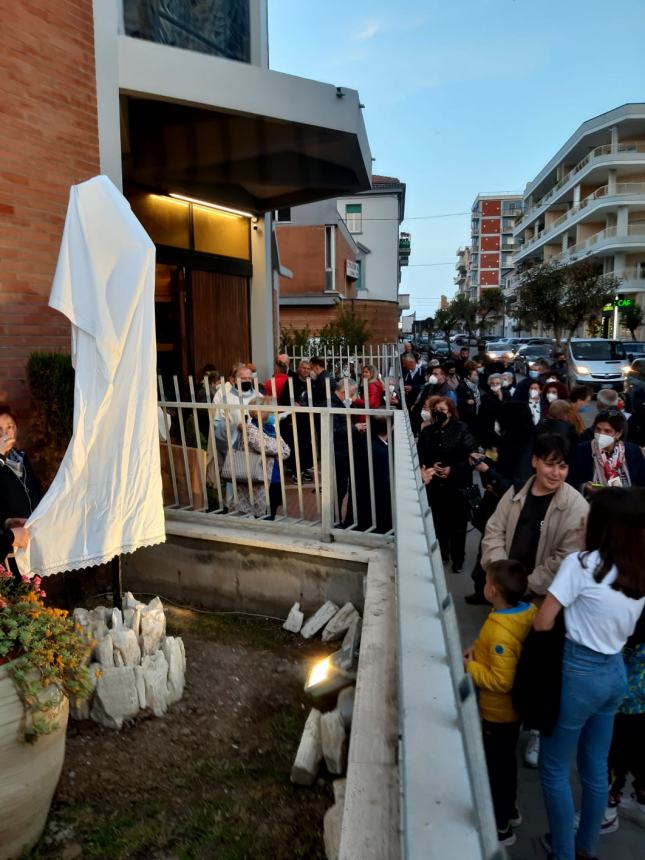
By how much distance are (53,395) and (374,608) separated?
8.95 feet

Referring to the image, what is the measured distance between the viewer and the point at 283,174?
32.4ft

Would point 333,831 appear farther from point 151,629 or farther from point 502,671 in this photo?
point 151,629

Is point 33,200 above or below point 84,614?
above

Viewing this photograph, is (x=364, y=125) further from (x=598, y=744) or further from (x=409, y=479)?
(x=598, y=744)

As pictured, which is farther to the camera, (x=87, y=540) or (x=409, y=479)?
(x=409, y=479)

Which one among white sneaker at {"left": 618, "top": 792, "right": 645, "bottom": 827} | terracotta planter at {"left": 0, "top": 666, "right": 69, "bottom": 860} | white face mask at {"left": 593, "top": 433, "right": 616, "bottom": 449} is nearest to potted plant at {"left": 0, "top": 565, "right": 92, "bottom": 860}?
terracotta planter at {"left": 0, "top": 666, "right": 69, "bottom": 860}

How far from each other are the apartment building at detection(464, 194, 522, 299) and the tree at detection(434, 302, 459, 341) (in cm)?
2143

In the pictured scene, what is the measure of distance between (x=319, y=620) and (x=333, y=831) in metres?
2.04

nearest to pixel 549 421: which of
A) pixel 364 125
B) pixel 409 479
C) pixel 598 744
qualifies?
pixel 409 479

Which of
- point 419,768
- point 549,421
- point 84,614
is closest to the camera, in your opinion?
point 419,768

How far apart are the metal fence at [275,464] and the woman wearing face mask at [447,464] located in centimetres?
71

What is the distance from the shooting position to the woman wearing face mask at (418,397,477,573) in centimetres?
568

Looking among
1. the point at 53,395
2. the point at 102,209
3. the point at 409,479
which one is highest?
the point at 102,209

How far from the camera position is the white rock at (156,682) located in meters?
3.55
